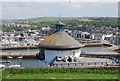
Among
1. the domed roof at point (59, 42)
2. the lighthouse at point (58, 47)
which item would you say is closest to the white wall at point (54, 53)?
the lighthouse at point (58, 47)

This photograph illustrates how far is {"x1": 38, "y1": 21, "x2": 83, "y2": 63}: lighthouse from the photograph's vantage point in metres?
22.6

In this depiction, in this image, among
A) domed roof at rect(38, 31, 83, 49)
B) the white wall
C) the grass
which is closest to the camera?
the grass

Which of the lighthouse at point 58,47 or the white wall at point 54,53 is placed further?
the white wall at point 54,53

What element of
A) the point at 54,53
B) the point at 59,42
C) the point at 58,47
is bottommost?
the point at 54,53

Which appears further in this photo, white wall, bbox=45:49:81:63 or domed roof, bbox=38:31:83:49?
white wall, bbox=45:49:81:63

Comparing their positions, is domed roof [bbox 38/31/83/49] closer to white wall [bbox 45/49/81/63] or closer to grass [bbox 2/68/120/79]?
white wall [bbox 45/49/81/63]

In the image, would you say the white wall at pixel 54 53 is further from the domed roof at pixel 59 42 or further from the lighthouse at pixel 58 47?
the domed roof at pixel 59 42

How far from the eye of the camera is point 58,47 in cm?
2244

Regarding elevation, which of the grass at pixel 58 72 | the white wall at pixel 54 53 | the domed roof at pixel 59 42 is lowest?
the grass at pixel 58 72

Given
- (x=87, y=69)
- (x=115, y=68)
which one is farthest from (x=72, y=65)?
(x=115, y=68)

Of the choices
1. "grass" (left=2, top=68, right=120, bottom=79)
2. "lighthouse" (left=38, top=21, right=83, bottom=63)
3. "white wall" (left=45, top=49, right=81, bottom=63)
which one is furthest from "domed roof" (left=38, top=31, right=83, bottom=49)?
"grass" (left=2, top=68, right=120, bottom=79)

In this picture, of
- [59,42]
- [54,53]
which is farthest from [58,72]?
[59,42]

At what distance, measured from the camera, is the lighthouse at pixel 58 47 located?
74.2 feet

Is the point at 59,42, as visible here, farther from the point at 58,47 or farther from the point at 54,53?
the point at 54,53
